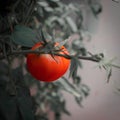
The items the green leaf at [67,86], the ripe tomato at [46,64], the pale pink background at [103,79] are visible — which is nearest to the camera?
Result: the ripe tomato at [46,64]

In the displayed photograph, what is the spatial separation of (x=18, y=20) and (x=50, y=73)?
15 cm

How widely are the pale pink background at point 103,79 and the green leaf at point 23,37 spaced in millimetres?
1229

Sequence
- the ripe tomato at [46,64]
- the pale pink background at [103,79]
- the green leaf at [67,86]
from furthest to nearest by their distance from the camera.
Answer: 1. the pale pink background at [103,79]
2. the green leaf at [67,86]
3. the ripe tomato at [46,64]

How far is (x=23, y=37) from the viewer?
0.46 m

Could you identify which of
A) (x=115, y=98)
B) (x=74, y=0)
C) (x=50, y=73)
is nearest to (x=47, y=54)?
(x=50, y=73)

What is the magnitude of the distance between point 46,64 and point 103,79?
1.39 meters

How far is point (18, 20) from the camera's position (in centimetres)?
57

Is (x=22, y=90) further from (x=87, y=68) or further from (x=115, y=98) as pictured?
(x=115, y=98)

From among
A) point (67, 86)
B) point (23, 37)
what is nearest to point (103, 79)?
point (67, 86)

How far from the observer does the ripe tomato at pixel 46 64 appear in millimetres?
447

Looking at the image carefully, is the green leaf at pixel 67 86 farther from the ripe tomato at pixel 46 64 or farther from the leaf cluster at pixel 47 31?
the ripe tomato at pixel 46 64

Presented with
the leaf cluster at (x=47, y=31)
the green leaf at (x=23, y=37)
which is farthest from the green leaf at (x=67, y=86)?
the green leaf at (x=23, y=37)

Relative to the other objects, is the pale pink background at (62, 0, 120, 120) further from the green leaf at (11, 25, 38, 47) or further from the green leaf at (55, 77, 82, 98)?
the green leaf at (11, 25, 38, 47)

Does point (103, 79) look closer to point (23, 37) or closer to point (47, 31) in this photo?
point (47, 31)
